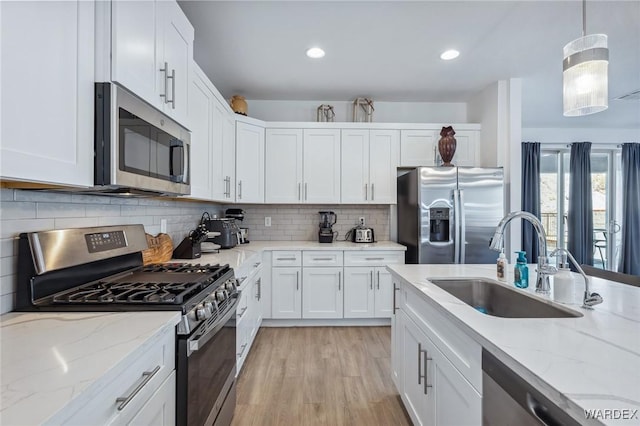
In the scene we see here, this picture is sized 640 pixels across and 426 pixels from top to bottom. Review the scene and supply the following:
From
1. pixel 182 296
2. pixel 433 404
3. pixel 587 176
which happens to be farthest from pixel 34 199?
pixel 587 176

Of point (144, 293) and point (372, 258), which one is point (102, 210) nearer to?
point (144, 293)

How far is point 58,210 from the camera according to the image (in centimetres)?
133

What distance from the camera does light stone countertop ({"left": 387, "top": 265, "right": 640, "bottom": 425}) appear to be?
62 centimetres

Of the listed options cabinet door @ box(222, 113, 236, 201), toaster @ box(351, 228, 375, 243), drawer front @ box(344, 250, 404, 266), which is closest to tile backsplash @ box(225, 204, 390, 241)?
toaster @ box(351, 228, 375, 243)

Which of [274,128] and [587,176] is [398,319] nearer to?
[274,128]

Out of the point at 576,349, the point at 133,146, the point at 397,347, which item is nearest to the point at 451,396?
the point at 576,349

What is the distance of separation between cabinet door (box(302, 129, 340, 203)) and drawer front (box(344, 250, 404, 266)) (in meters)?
0.67

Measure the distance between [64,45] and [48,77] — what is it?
141 millimetres

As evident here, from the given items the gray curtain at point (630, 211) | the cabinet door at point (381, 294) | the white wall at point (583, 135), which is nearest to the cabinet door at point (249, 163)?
the cabinet door at point (381, 294)

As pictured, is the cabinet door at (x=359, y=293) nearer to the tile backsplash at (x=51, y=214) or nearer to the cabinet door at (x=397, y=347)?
the cabinet door at (x=397, y=347)

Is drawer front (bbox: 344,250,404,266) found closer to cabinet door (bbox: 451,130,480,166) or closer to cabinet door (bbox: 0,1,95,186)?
cabinet door (bbox: 451,130,480,166)

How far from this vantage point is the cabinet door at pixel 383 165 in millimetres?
3631

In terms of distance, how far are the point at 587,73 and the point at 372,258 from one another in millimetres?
2328

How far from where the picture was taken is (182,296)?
3.92 ft
